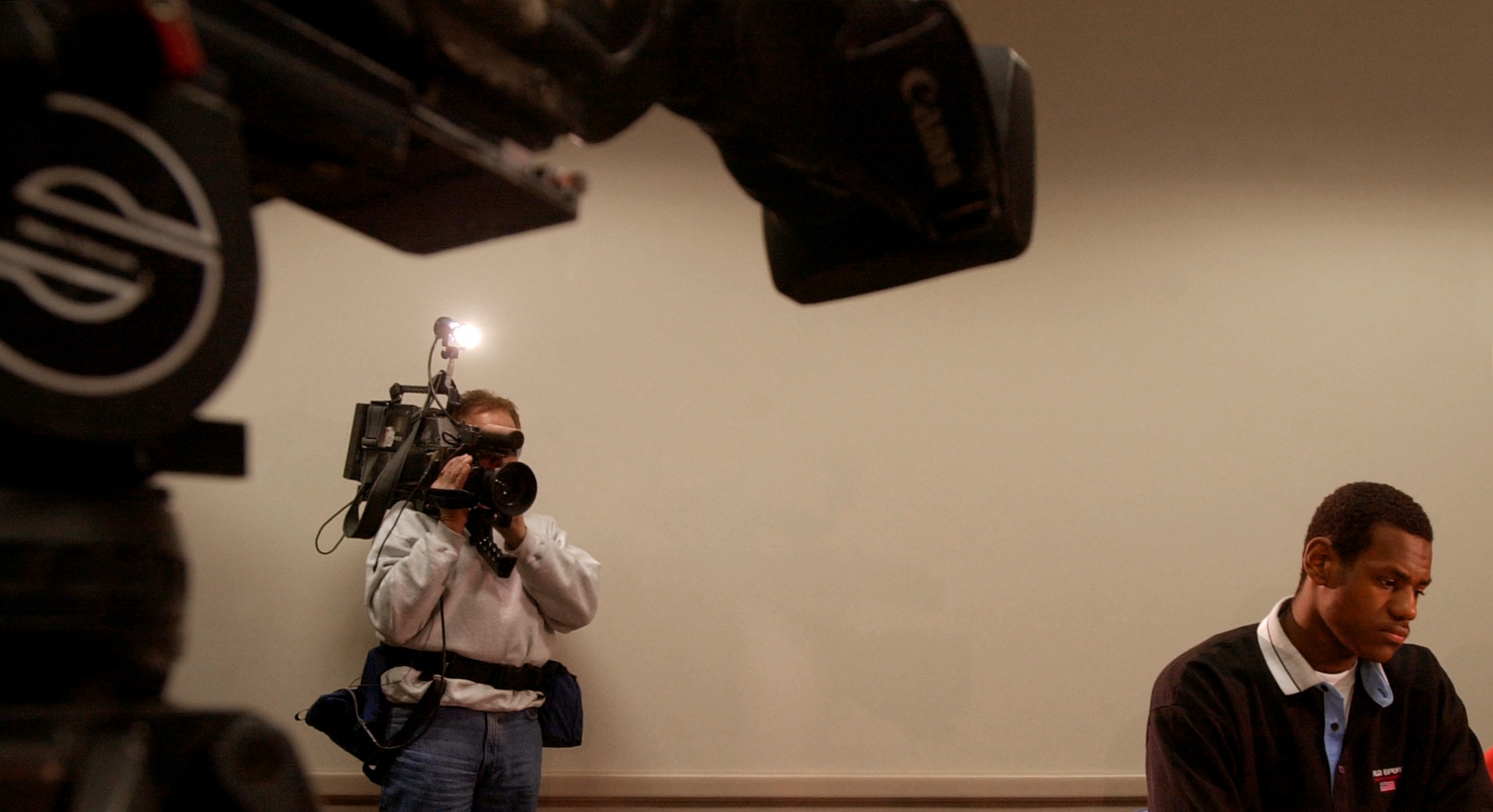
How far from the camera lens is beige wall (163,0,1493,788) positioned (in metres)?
2.46

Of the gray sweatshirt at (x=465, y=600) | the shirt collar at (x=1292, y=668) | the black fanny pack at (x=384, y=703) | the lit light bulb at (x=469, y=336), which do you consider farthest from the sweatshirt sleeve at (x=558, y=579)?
the shirt collar at (x=1292, y=668)

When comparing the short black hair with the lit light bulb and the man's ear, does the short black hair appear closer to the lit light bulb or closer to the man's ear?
the man's ear

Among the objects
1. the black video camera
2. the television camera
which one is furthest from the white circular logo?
the black video camera

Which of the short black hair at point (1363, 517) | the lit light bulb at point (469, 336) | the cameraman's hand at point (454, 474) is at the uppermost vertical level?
the lit light bulb at point (469, 336)

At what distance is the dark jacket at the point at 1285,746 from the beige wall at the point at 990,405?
2.96 ft

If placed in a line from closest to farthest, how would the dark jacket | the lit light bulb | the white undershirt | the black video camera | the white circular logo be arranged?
the white circular logo < the dark jacket < the white undershirt < the black video camera < the lit light bulb

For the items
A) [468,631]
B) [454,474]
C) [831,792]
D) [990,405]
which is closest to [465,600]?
[468,631]

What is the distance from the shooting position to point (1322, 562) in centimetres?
172

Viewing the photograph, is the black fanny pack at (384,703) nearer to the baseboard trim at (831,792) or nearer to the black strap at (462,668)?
the black strap at (462,668)

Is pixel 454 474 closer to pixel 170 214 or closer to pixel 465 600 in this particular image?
pixel 465 600

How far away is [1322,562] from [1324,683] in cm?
22

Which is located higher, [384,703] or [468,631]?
[468,631]

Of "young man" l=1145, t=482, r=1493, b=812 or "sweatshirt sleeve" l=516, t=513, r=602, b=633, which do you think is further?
"sweatshirt sleeve" l=516, t=513, r=602, b=633

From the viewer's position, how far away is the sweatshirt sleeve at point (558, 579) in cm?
198
